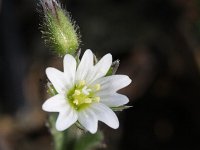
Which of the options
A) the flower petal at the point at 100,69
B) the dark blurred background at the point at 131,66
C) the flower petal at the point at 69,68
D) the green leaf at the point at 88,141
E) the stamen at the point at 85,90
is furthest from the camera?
the dark blurred background at the point at 131,66

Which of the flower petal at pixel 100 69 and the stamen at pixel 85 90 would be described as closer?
the flower petal at pixel 100 69

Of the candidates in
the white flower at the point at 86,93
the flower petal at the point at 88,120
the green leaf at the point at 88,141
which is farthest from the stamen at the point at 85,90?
the green leaf at the point at 88,141

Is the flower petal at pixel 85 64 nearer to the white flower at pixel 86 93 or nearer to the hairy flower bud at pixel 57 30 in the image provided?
the white flower at pixel 86 93

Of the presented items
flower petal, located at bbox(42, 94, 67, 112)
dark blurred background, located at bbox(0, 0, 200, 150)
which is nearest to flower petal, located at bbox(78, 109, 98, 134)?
flower petal, located at bbox(42, 94, 67, 112)

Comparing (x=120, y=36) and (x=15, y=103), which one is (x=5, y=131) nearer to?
(x=15, y=103)

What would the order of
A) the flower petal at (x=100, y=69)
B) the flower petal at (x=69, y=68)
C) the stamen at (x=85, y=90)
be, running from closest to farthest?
the flower petal at (x=69, y=68)
the flower petal at (x=100, y=69)
the stamen at (x=85, y=90)

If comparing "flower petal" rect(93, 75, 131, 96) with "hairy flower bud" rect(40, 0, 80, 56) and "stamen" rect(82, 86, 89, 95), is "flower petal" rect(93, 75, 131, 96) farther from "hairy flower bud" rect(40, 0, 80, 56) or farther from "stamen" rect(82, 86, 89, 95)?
"hairy flower bud" rect(40, 0, 80, 56)
